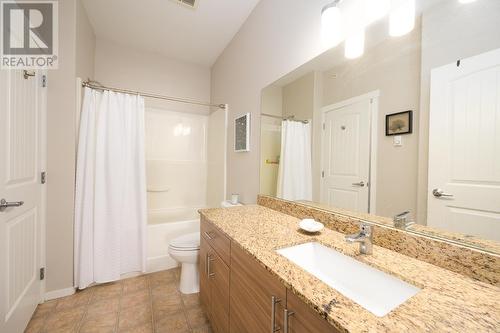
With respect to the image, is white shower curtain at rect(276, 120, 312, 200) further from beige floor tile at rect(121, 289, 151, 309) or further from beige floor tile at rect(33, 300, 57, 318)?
beige floor tile at rect(33, 300, 57, 318)

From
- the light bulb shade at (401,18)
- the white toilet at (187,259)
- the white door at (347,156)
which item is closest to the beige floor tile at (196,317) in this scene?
the white toilet at (187,259)

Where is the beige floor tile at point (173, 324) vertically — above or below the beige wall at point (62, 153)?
below

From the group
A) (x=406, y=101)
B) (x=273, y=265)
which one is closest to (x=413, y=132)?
(x=406, y=101)

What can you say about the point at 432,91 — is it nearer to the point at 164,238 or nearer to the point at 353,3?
the point at 353,3

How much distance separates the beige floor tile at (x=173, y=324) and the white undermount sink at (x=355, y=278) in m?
1.10

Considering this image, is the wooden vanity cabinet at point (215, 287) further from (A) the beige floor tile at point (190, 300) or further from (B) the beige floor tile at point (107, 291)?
(B) the beige floor tile at point (107, 291)

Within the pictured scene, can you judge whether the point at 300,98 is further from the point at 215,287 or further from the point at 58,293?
the point at 58,293

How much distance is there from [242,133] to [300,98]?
870 mm

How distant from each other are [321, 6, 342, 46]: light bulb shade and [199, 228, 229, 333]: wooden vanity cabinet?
4.71 feet

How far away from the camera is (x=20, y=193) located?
135cm

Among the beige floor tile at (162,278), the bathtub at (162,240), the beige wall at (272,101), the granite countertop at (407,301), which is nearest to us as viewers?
the granite countertop at (407,301)

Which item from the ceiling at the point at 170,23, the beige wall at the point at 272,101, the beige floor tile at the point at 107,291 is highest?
the ceiling at the point at 170,23

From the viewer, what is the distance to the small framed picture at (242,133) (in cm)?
208

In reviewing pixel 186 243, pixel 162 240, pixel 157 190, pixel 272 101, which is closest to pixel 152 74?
pixel 157 190
